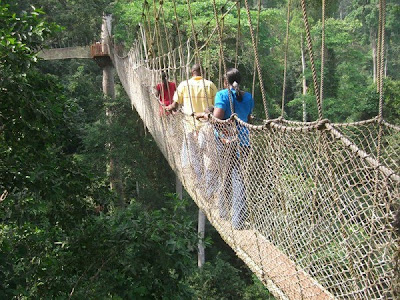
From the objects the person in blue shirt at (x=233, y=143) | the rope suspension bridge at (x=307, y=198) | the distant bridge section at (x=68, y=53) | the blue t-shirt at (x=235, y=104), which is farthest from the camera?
the distant bridge section at (x=68, y=53)

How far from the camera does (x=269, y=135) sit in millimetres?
1945

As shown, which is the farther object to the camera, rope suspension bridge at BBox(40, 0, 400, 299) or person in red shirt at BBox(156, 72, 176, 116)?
person in red shirt at BBox(156, 72, 176, 116)

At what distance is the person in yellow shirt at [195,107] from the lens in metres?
2.84

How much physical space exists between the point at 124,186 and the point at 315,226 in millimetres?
8614

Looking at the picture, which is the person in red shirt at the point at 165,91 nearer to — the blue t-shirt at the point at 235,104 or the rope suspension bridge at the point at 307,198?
the rope suspension bridge at the point at 307,198

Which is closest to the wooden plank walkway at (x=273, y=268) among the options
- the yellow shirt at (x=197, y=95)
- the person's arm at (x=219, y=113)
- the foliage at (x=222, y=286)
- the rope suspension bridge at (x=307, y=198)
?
the rope suspension bridge at (x=307, y=198)

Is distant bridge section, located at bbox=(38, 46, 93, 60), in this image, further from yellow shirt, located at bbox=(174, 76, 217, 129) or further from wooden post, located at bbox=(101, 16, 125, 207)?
yellow shirt, located at bbox=(174, 76, 217, 129)

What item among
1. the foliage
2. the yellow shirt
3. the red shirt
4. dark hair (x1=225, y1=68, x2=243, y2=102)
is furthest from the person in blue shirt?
the foliage

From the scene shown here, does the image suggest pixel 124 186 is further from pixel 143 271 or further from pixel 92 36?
pixel 143 271

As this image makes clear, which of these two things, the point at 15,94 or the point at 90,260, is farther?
the point at 90,260

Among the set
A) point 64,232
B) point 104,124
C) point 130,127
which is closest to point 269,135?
point 64,232

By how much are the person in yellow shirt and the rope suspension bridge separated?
0.05 feet

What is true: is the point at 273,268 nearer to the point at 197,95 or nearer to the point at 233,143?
the point at 233,143

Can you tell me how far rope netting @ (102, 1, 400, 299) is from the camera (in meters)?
1.35
